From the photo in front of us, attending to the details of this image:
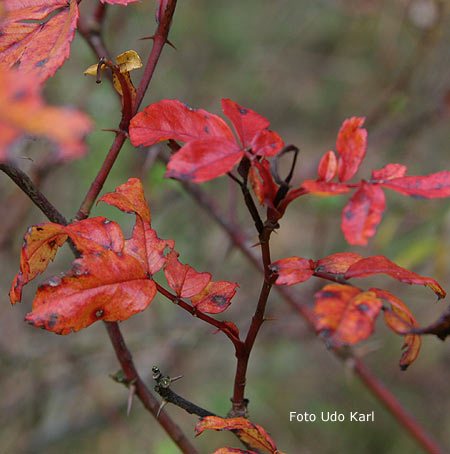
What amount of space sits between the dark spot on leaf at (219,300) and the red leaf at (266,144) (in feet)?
0.59

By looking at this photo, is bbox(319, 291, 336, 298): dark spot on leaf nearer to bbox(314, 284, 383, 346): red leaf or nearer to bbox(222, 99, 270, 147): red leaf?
bbox(314, 284, 383, 346): red leaf

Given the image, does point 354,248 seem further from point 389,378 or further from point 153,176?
point 153,176

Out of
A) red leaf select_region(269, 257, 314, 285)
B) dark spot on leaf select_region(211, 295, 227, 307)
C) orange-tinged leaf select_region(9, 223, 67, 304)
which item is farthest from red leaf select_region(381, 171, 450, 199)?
orange-tinged leaf select_region(9, 223, 67, 304)

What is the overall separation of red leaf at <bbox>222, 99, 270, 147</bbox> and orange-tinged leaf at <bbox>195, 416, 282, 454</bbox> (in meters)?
0.32

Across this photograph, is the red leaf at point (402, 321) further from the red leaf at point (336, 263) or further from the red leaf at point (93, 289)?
the red leaf at point (93, 289)

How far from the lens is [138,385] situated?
2.23ft

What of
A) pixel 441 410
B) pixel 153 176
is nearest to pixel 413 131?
pixel 153 176

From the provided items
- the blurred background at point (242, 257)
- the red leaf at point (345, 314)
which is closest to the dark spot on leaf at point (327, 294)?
the red leaf at point (345, 314)

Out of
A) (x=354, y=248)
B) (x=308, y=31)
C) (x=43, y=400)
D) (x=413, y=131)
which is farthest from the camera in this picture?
(x=308, y=31)

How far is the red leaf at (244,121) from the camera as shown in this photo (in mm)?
519

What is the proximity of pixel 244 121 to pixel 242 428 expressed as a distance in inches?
13.7

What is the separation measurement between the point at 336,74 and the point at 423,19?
1.75 metres

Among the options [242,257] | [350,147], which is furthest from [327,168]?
[242,257]

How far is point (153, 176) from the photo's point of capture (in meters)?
1.43
